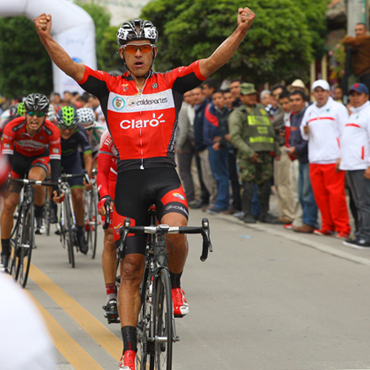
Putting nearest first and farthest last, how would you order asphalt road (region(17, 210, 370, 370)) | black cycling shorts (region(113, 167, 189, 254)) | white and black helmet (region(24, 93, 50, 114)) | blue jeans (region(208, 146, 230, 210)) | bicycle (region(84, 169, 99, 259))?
black cycling shorts (region(113, 167, 189, 254))
asphalt road (region(17, 210, 370, 370))
white and black helmet (region(24, 93, 50, 114))
bicycle (region(84, 169, 99, 259))
blue jeans (region(208, 146, 230, 210))

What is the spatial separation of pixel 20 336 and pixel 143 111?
324cm

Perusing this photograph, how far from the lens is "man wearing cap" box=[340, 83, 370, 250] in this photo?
10805mm

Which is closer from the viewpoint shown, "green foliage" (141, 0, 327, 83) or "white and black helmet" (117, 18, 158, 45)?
"white and black helmet" (117, 18, 158, 45)

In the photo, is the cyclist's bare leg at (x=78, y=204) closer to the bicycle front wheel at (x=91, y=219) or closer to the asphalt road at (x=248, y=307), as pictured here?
the bicycle front wheel at (x=91, y=219)

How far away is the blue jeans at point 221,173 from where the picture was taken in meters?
15.0

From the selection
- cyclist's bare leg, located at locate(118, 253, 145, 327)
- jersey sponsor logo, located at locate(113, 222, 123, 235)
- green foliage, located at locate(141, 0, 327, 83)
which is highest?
green foliage, located at locate(141, 0, 327, 83)

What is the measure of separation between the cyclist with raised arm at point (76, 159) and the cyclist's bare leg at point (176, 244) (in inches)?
191

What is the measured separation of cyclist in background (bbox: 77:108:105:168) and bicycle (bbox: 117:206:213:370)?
19.2 feet

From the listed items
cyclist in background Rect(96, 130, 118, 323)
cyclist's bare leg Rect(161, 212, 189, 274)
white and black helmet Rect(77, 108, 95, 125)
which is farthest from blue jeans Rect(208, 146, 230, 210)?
cyclist's bare leg Rect(161, 212, 189, 274)

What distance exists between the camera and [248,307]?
7.59m

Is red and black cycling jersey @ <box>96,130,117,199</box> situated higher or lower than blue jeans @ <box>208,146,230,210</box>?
higher

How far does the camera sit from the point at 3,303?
7.82ft

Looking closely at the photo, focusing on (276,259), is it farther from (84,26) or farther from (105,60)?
(105,60)

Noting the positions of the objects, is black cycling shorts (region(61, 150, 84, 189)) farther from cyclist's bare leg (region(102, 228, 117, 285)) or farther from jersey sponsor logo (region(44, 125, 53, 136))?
cyclist's bare leg (region(102, 228, 117, 285))
